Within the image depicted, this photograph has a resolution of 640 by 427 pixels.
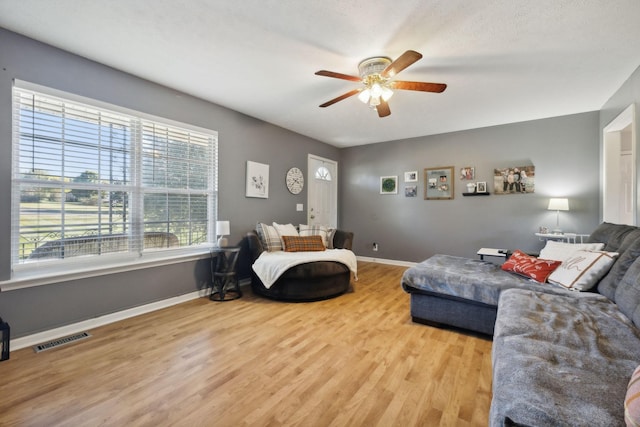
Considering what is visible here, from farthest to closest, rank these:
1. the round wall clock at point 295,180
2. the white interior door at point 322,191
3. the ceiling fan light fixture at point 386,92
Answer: the white interior door at point 322,191 < the round wall clock at point 295,180 < the ceiling fan light fixture at point 386,92

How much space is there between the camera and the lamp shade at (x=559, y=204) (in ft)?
12.2

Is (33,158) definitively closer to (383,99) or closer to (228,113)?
(228,113)

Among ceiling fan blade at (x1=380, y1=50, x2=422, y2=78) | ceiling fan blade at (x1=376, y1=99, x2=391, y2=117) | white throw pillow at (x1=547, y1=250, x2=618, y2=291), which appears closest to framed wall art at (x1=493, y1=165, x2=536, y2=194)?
white throw pillow at (x1=547, y1=250, x2=618, y2=291)

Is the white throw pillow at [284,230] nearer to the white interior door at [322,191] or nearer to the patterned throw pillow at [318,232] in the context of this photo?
the patterned throw pillow at [318,232]

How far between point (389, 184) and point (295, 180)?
1.92m

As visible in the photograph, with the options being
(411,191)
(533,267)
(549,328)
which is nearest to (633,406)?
(549,328)

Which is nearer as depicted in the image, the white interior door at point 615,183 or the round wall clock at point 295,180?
the white interior door at point 615,183

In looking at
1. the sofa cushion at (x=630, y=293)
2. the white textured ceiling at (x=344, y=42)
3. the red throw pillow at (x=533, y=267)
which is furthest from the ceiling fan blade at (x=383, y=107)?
the sofa cushion at (x=630, y=293)

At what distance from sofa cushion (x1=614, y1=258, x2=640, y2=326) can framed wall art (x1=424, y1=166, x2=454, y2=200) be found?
125 inches

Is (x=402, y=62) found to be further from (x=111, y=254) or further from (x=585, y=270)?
(x=111, y=254)

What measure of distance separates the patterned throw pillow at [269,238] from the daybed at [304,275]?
0.15ft

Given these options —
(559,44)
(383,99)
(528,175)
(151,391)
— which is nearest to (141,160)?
(151,391)

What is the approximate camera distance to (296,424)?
1.44m

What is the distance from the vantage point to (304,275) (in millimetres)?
3248
